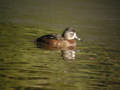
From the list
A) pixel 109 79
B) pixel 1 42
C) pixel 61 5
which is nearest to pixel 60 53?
pixel 1 42

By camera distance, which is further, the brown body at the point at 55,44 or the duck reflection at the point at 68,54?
the brown body at the point at 55,44

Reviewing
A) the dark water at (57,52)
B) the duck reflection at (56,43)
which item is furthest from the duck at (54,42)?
the dark water at (57,52)

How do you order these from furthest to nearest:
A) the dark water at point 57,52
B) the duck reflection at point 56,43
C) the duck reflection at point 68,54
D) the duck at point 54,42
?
the duck at point 54,42 < the duck reflection at point 56,43 < the duck reflection at point 68,54 < the dark water at point 57,52

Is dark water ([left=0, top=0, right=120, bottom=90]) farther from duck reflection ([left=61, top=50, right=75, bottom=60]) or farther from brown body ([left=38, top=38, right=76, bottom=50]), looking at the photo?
brown body ([left=38, top=38, right=76, bottom=50])

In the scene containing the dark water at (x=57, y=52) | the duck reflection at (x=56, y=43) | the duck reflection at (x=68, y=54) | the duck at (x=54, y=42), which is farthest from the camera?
the duck at (x=54, y=42)

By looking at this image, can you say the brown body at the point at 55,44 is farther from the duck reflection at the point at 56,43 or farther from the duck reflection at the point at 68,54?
the duck reflection at the point at 68,54

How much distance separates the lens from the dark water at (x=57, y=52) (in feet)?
25.8

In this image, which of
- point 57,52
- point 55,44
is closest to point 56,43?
point 55,44

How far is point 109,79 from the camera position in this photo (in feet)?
27.0

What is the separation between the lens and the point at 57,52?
11.2 metres

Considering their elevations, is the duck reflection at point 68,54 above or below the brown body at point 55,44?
below

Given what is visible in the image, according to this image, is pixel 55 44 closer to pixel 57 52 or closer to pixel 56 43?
pixel 56 43

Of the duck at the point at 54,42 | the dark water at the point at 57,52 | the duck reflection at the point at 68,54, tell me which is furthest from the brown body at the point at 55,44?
the duck reflection at the point at 68,54

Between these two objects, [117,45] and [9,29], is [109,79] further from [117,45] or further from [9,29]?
[9,29]
